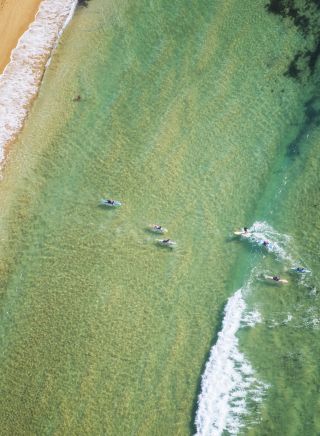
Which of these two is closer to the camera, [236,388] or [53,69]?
[236,388]

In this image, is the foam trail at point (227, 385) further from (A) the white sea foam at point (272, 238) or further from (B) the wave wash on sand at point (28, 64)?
(B) the wave wash on sand at point (28, 64)

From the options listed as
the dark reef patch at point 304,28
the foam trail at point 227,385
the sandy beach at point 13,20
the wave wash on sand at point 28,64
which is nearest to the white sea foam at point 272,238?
the foam trail at point 227,385

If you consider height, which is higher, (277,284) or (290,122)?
(290,122)

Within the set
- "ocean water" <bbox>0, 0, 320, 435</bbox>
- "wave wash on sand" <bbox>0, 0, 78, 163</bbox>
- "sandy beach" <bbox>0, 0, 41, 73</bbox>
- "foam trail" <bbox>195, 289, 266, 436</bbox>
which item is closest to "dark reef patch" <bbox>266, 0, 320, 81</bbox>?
"ocean water" <bbox>0, 0, 320, 435</bbox>

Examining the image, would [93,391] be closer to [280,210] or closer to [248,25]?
[280,210]

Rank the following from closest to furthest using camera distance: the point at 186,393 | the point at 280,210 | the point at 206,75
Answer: the point at 186,393
the point at 280,210
the point at 206,75

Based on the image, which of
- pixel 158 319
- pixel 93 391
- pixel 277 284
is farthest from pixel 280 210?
pixel 93 391
